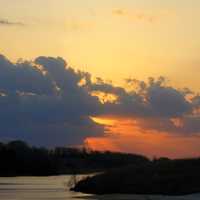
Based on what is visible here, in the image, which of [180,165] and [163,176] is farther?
[180,165]

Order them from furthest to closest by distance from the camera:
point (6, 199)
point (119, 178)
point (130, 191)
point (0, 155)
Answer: point (0, 155) → point (119, 178) → point (130, 191) → point (6, 199)

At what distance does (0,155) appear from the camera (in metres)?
197

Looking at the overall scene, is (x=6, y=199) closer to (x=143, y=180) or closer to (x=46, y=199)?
(x=46, y=199)

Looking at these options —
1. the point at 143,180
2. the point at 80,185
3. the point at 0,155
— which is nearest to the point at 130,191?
the point at 143,180

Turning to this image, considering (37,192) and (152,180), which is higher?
(37,192)

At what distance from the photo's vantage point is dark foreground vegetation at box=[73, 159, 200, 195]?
246 ft

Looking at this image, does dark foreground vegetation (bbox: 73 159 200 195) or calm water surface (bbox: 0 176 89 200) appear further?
dark foreground vegetation (bbox: 73 159 200 195)

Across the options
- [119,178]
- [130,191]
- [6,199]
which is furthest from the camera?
[119,178]

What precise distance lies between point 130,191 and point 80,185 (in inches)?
594

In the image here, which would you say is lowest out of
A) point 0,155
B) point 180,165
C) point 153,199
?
point 153,199

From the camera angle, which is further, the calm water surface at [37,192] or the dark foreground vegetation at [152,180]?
the dark foreground vegetation at [152,180]

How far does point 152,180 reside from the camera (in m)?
78.7

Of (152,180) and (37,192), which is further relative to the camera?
(37,192)

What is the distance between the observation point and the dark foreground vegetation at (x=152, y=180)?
74938 mm
